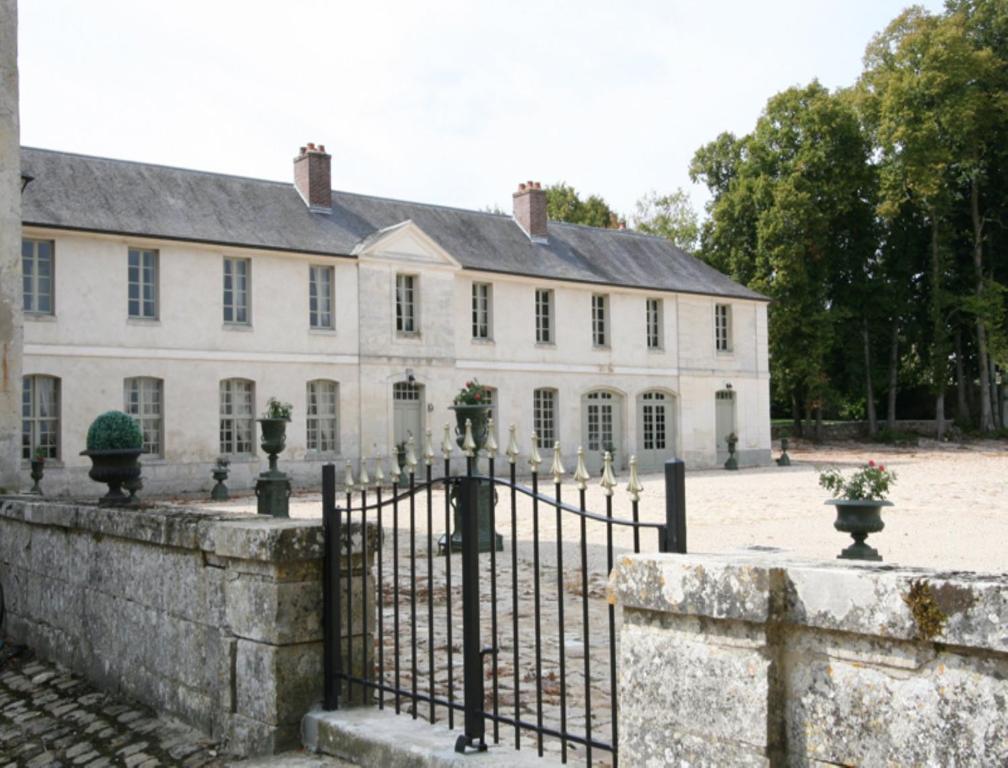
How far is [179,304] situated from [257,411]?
2913 millimetres

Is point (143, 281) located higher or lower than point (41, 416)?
higher

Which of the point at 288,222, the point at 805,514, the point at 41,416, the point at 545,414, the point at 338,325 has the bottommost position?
the point at 805,514

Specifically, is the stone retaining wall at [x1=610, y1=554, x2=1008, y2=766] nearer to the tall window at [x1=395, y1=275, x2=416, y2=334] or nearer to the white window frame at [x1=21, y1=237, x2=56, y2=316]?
the white window frame at [x1=21, y1=237, x2=56, y2=316]

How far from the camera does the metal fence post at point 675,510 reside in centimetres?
313

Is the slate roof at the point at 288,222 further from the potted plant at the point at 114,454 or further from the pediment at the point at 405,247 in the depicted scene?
the potted plant at the point at 114,454

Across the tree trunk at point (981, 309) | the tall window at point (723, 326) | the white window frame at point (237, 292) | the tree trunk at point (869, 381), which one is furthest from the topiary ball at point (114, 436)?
the tree trunk at point (869, 381)

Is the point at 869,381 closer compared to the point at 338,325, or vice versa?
the point at 338,325

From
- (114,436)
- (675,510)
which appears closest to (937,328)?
(114,436)

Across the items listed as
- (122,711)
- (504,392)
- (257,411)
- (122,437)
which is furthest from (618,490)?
(122,711)

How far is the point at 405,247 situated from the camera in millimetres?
25109

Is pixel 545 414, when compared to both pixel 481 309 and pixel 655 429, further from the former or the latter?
pixel 655 429

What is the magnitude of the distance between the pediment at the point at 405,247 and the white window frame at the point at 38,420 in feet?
24.7

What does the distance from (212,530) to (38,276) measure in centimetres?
1761

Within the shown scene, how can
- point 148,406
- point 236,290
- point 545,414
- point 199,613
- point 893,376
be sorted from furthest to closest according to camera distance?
point 893,376, point 545,414, point 236,290, point 148,406, point 199,613
